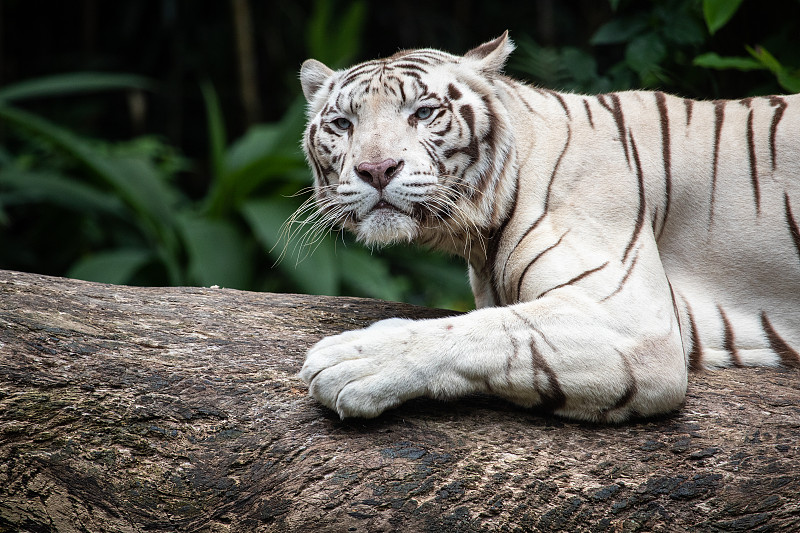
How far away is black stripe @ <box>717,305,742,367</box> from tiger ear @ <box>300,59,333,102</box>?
5.55 ft

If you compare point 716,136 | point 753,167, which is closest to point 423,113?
point 716,136

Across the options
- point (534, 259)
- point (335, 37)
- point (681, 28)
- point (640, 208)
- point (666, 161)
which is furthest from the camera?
point (335, 37)

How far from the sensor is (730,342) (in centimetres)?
254

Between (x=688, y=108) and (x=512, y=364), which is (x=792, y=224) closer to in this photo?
(x=688, y=108)

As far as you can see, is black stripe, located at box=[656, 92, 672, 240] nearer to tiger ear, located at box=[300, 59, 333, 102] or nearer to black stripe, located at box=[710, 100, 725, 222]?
black stripe, located at box=[710, 100, 725, 222]

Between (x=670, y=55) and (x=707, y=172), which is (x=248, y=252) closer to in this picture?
(x=670, y=55)

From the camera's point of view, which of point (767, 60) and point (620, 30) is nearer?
point (767, 60)

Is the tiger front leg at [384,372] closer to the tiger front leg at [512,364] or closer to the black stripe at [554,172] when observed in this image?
the tiger front leg at [512,364]

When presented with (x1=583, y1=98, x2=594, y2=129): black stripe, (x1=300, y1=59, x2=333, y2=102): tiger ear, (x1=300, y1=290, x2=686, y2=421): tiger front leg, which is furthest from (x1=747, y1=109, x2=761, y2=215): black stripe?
(x1=300, y1=59, x2=333, y2=102): tiger ear

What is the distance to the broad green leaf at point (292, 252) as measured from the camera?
556 centimetres

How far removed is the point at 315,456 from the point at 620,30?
2.81 metres

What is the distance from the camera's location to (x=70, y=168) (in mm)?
6855

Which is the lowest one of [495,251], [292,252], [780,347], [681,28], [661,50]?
[292,252]

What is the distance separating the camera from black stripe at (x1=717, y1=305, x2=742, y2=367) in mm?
2529
